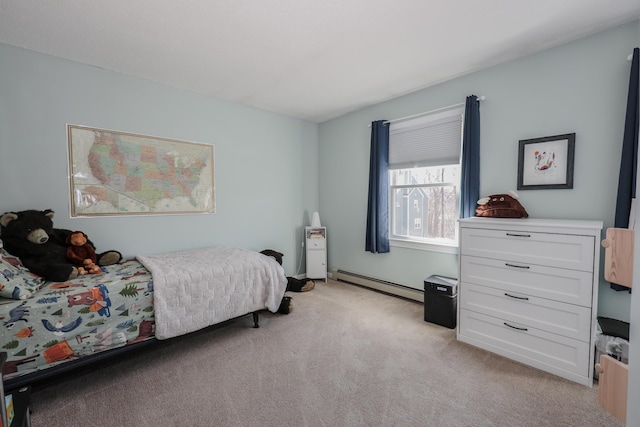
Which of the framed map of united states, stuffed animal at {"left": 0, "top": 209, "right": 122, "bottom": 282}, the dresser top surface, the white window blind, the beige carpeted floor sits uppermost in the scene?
the white window blind

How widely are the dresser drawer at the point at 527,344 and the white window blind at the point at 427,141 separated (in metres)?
1.66

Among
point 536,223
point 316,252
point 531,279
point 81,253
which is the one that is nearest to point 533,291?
point 531,279

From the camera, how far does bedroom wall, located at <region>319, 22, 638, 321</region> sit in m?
2.15

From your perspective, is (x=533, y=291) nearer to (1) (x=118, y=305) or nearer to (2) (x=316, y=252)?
(2) (x=316, y=252)

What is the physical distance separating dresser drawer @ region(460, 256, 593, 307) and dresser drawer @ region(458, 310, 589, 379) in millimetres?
281

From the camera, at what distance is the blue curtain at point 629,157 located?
1971mm

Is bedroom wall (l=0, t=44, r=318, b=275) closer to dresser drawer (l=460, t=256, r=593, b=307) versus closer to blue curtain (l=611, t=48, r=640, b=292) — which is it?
dresser drawer (l=460, t=256, r=593, b=307)

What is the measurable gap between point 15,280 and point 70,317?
1.36 feet

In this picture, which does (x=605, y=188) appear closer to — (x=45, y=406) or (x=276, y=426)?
(x=276, y=426)

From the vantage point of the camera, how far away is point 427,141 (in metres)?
3.33

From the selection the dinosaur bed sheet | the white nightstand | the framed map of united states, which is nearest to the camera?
the dinosaur bed sheet

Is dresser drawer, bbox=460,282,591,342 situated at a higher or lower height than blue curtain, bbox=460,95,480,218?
lower

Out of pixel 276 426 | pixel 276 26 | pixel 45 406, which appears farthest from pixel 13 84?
pixel 276 426

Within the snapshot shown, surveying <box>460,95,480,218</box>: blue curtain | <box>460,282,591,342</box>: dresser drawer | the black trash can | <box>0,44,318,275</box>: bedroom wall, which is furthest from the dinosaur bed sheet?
<box>460,95,480,218</box>: blue curtain
